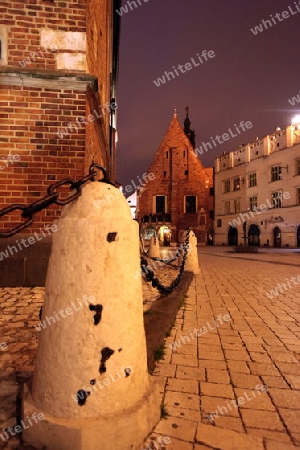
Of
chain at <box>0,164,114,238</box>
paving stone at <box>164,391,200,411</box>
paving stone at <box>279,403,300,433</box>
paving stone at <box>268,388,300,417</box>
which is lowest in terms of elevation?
paving stone at <box>268,388,300,417</box>

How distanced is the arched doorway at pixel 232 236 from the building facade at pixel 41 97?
29.5 metres

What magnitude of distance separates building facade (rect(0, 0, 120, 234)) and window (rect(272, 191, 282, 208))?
26.9 m

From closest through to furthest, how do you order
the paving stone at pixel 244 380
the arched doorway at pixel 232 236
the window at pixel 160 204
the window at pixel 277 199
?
the paving stone at pixel 244 380 → the window at pixel 277 199 → the arched doorway at pixel 232 236 → the window at pixel 160 204

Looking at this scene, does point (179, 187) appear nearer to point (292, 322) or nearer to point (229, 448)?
point (292, 322)

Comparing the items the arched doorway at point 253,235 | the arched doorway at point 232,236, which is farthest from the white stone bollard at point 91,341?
the arched doorway at point 232,236

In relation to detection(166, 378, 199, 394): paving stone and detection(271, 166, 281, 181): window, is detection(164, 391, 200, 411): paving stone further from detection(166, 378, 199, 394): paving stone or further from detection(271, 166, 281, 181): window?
detection(271, 166, 281, 181): window

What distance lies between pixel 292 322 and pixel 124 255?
10.7ft

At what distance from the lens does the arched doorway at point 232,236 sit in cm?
3203

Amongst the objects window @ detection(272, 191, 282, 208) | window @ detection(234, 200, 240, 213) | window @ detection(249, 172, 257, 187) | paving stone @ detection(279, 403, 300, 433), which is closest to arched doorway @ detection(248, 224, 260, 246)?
window @ detection(234, 200, 240, 213)

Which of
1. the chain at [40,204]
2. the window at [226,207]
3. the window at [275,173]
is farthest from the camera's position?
the window at [226,207]

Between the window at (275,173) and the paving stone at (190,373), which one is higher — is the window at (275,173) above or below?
above

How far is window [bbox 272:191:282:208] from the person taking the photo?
90.7 ft

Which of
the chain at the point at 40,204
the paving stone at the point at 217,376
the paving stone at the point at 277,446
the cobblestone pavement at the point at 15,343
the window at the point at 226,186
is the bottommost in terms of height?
the paving stone at the point at 217,376

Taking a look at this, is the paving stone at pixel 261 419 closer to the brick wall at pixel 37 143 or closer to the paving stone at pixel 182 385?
the paving stone at pixel 182 385
